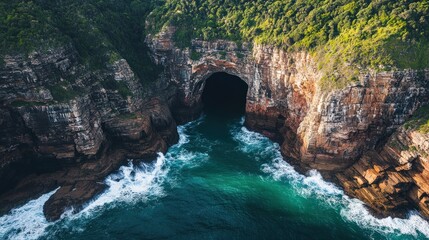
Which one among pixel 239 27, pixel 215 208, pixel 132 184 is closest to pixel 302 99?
pixel 239 27

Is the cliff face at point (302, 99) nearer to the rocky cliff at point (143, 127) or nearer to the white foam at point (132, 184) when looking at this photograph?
the rocky cliff at point (143, 127)

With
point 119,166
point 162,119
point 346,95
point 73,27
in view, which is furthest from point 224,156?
point 73,27

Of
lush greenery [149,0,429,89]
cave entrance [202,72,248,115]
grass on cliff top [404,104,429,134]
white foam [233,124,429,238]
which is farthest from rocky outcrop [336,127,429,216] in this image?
cave entrance [202,72,248,115]

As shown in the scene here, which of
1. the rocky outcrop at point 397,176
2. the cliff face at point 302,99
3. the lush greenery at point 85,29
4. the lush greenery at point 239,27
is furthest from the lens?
the lush greenery at point 85,29

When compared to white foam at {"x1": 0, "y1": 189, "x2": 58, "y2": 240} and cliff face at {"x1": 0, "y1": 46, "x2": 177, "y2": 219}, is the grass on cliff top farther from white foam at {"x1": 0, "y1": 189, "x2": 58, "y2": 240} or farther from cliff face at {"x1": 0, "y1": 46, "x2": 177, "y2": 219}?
white foam at {"x1": 0, "y1": 189, "x2": 58, "y2": 240}

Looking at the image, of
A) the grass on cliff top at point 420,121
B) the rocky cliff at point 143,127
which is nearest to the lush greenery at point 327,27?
the rocky cliff at point 143,127
